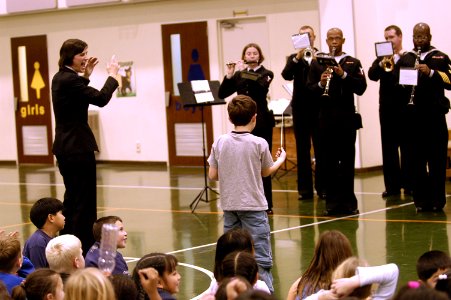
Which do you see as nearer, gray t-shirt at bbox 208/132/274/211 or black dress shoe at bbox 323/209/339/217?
gray t-shirt at bbox 208/132/274/211

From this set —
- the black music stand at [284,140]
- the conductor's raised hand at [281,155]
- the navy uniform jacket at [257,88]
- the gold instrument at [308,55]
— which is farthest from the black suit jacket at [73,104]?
the black music stand at [284,140]

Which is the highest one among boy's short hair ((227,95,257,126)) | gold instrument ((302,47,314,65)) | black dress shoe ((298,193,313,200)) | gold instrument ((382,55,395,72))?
gold instrument ((302,47,314,65))

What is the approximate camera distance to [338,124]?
10.8 m

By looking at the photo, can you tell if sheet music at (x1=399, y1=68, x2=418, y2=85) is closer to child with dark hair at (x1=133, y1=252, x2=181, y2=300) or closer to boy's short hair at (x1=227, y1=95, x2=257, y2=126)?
boy's short hair at (x1=227, y1=95, x2=257, y2=126)

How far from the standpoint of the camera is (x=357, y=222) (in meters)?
10.4

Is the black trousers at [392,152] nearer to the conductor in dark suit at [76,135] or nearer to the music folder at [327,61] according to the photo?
the music folder at [327,61]

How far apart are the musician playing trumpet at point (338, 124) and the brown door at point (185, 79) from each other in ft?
22.2

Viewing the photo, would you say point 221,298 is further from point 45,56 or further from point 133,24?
point 45,56

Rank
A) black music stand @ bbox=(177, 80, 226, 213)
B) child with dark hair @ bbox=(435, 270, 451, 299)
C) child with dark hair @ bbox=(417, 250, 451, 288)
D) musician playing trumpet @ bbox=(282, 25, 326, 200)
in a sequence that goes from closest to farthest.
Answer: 1. child with dark hair @ bbox=(435, 270, 451, 299)
2. child with dark hair @ bbox=(417, 250, 451, 288)
3. musician playing trumpet @ bbox=(282, 25, 326, 200)
4. black music stand @ bbox=(177, 80, 226, 213)

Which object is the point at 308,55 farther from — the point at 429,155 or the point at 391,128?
the point at 429,155

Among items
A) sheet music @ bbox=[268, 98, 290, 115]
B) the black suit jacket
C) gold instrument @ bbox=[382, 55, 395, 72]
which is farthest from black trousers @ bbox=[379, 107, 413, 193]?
the black suit jacket

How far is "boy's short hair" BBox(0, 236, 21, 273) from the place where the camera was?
19.0 ft

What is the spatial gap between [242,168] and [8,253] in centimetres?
203

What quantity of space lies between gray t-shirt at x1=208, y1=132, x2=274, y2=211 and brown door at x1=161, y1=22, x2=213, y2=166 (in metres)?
10.5
